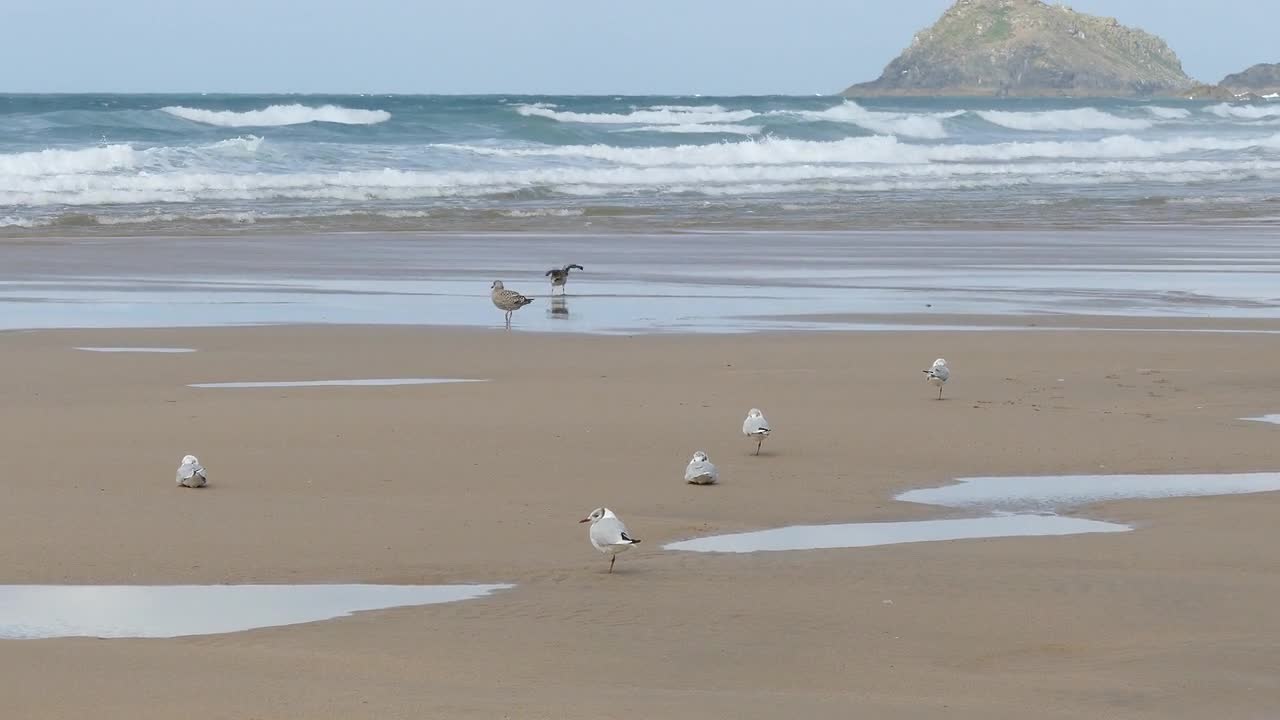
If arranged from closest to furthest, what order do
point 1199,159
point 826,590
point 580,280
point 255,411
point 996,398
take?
point 826,590 → point 255,411 → point 996,398 → point 580,280 → point 1199,159

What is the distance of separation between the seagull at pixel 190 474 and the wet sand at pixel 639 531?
60 millimetres

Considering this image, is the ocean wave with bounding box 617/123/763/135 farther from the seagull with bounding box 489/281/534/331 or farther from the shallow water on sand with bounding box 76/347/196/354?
the shallow water on sand with bounding box 76/347/196/354

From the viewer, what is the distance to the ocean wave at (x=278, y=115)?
6681cm

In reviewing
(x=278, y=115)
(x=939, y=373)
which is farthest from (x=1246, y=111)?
(x=939, y=373)

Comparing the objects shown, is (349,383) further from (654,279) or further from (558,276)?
(654,279)

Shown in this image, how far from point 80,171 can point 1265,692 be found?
116 ft

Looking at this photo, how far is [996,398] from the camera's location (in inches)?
423

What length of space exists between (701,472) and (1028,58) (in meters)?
162

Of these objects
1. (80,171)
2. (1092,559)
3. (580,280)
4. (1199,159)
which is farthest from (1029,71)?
(1092,559)

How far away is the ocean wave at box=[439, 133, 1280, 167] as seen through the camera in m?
49.3

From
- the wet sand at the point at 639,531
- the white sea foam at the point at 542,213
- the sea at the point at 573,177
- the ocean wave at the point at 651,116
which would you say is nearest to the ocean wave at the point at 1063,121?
the ocean wave at the point at 651,116

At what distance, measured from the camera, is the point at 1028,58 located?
163 metres

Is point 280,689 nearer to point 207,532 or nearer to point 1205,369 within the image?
point 207,532

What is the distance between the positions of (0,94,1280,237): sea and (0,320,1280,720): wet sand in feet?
48.9
